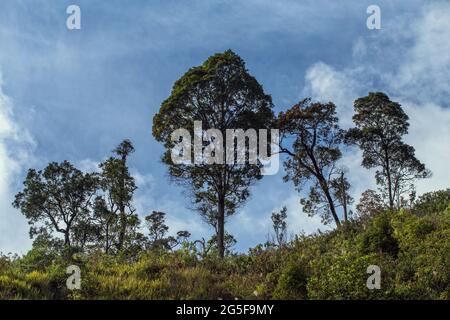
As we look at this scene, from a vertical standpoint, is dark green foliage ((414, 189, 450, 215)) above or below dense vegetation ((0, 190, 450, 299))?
above

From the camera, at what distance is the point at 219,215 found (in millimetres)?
25125

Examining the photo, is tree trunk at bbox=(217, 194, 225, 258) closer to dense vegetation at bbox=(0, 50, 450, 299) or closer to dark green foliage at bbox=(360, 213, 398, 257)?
dense vegetation at bbox=(0, 50, 450, 299)

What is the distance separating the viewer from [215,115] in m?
26.6

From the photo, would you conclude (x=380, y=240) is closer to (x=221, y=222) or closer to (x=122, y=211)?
(x=221, y=222)

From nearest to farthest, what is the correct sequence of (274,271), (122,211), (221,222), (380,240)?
(274,271) < (380,240) < (221,222) < (122,211)

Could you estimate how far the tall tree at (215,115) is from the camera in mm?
26250

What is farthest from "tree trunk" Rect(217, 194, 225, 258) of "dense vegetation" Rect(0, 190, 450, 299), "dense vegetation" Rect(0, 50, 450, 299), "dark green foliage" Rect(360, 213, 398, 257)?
"dark green foliage" Rect(360, 213, 398, 257)

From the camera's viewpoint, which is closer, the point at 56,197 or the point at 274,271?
the point at 274,271

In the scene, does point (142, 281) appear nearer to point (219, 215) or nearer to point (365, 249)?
point (365, 249)

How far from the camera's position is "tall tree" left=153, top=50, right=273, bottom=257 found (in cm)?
2625

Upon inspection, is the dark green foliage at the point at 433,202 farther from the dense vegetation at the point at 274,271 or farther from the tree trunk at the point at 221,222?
the tree trunk at the point at 221,222

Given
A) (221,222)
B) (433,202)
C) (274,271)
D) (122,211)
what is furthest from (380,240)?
(122,211)
